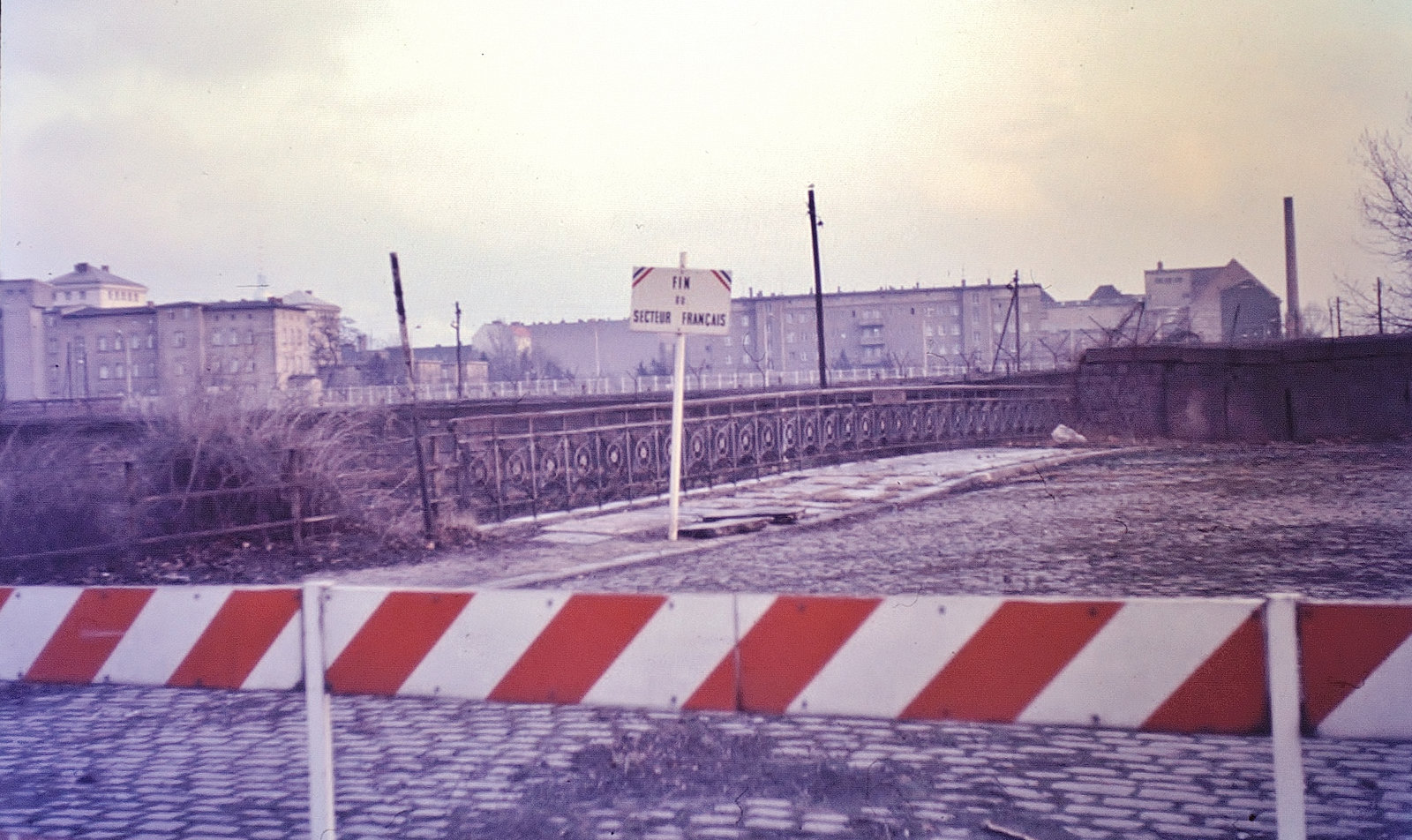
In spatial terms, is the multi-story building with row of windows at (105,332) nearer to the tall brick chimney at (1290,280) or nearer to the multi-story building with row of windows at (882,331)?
the tall brick chimney at (1290,280)

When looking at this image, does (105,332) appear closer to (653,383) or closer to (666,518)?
(666,518)

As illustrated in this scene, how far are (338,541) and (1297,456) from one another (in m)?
16.9

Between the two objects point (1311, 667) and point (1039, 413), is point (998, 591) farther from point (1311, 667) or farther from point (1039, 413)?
point (1039, 413)

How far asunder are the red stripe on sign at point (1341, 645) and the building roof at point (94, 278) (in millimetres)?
27940

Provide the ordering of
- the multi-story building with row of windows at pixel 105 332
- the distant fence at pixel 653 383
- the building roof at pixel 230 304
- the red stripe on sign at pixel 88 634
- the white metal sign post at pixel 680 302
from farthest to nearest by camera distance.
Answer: the distant fence at pixel 653 383 → the building roof at pixel 230 304 → the multi-story building with row of windows at pixel 105 332 → the white metal sign post at pixel 680 302 → the red stripe on sign at pixel 88 634

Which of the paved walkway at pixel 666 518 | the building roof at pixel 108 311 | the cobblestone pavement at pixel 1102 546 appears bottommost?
the cobblestone pavement at pixel 1102 546

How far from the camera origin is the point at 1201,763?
4102 mm

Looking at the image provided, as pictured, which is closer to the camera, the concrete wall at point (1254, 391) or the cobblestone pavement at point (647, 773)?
the cobblestone pavement at point (647, 773)

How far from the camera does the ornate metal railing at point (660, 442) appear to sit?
1247cm

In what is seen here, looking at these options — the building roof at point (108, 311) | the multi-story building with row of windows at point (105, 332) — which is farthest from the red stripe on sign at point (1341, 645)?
the building roof at point (108, 311)

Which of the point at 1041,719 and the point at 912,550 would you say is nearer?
the point at 1041,719

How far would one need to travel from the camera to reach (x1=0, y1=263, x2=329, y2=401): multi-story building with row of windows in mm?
19672

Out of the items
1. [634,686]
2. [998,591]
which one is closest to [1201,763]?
[634,686]

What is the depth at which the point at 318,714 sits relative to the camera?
125 inches
